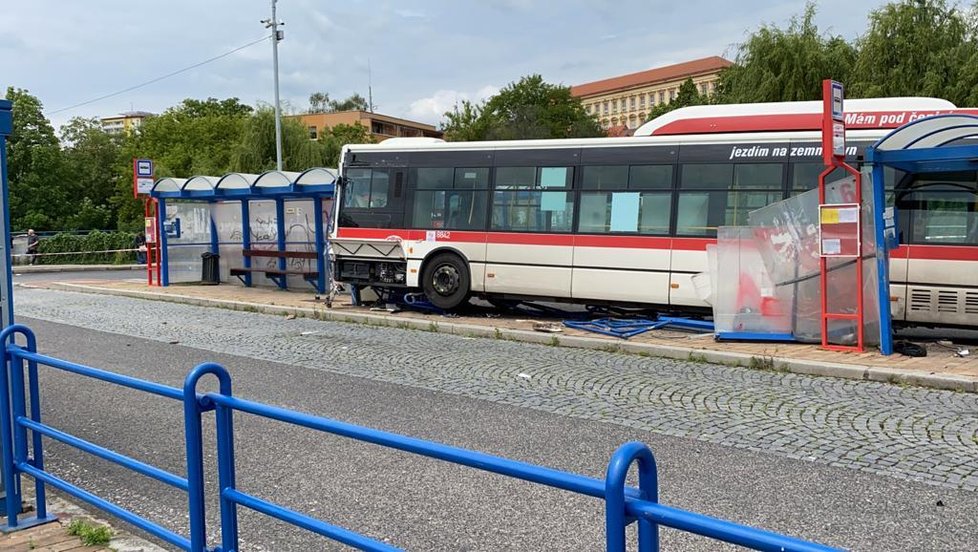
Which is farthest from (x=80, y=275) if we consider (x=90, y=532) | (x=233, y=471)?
(x=233, y=471)

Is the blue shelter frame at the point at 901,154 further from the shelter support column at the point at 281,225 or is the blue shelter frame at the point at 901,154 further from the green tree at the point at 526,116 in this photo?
the green tree at the point at 526,116

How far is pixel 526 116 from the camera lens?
68.1m

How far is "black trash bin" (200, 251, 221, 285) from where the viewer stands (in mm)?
22547

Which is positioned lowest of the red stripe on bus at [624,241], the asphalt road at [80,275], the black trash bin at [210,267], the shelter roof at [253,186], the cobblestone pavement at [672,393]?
the cobblestone pavement at [672,393]

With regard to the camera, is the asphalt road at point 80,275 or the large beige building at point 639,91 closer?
the asphalt road at point 80,275

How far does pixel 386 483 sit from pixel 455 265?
9315 mm

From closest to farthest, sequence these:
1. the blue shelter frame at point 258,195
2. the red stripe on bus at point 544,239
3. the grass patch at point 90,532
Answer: the grass patch at point 90,532, the red stripe on bus at point 544,239, the blue shelter frame at point 258,195

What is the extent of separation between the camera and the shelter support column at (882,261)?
9.58 m

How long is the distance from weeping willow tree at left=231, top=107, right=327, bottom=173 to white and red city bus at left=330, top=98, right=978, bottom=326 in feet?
101

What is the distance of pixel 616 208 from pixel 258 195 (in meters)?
10.9

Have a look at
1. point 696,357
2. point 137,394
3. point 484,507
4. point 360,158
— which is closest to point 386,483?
point 484,507

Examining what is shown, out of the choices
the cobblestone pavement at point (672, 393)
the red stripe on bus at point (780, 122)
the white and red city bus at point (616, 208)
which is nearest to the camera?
the cobblestone pavement at point (672, 393)

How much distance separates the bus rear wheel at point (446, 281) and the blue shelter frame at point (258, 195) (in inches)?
161

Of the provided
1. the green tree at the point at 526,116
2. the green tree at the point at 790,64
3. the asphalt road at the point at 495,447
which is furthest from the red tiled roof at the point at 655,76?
the asphalt road at the point at 495,447
